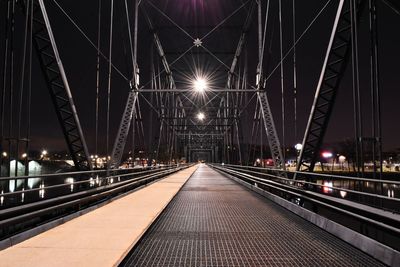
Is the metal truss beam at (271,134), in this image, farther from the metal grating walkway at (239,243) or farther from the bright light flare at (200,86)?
the metal grating walkway at (239,243)

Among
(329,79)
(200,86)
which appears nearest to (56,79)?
(329,79)

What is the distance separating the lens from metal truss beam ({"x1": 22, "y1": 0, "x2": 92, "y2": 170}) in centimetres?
1226

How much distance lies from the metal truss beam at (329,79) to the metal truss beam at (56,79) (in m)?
7.52

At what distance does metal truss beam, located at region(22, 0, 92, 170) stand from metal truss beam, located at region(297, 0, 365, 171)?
752 centimetres

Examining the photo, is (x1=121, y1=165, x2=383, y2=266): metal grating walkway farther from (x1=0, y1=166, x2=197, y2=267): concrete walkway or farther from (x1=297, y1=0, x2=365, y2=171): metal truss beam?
(x1=297, y1=0, x2=365, y2=171): metal truss beam

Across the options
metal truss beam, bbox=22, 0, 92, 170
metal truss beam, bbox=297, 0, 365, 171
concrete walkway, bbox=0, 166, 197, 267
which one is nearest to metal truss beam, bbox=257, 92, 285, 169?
metal truss beam, bbox=297, 0, 365, 171

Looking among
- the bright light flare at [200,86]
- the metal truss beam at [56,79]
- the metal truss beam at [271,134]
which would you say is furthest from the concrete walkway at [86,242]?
the bright light flare at [200,86]

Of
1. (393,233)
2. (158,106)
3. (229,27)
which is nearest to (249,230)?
(393,233)

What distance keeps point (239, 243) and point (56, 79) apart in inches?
384

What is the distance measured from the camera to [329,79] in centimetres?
1170

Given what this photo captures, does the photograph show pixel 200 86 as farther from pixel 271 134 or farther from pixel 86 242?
pixel 86 242

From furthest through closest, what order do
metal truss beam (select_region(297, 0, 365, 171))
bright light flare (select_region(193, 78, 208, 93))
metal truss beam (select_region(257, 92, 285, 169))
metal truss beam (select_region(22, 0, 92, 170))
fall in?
bright light flare (select_region(193, 78, 208, 93)) → metal truss beam (select_region(257, 92, 285, 169)) → metal truss beam (select_region(22, 0, 92, 170)) → metal truss beam (select_region(297, 0, 365, 171))

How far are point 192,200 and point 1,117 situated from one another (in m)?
6.33

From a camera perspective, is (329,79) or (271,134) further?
(271,134)
